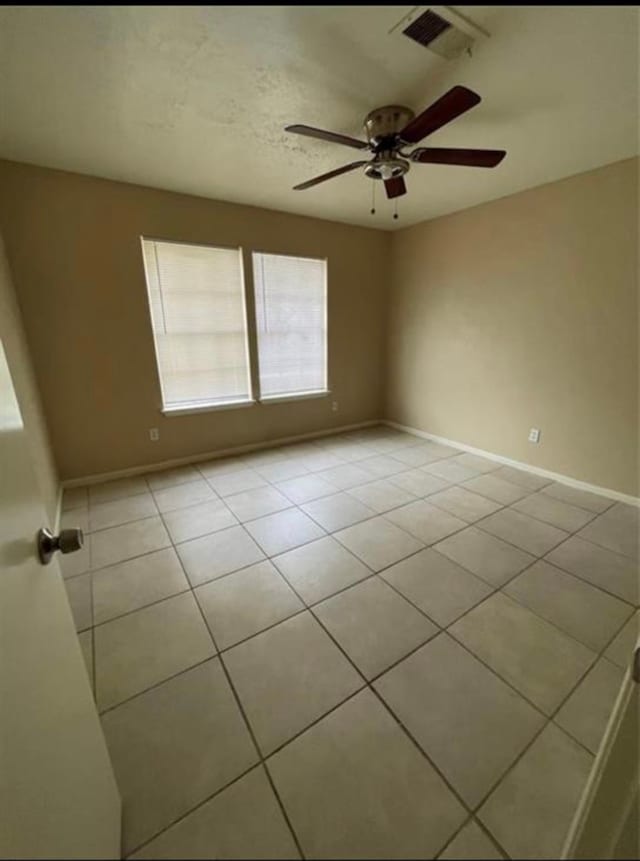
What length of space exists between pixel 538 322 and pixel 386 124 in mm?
2040

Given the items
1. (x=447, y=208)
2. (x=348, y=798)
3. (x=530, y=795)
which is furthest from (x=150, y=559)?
(x=447, y=208)

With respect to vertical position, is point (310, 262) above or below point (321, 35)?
below

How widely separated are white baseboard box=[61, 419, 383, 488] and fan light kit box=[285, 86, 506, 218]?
2.54 m

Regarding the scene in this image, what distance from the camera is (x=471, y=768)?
112cm

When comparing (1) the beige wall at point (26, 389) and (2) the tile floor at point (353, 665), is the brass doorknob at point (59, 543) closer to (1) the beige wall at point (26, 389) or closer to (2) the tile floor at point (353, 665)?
(2) the tile floor at point (353, 665)

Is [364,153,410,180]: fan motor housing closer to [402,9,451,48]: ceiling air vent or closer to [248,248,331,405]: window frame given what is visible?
[402,9,451,48]: ceiling air vent

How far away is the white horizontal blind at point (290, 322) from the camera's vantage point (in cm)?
368

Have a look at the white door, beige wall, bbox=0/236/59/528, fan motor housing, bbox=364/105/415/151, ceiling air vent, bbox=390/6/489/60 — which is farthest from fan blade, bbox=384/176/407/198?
beige wall, bbox=0/236/59/528

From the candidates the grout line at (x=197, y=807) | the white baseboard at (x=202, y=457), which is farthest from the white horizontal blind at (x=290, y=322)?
the grout line at (x=197, y=807)

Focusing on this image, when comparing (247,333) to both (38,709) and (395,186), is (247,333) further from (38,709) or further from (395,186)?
(38,709)

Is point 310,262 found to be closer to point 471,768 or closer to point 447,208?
point 447,208

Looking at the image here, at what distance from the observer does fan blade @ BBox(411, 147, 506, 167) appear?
1.78 meters

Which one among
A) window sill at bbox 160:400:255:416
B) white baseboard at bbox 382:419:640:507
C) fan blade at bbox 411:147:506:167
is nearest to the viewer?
fan blade at bbox 411:147:506:167

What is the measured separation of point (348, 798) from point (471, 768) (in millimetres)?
398
